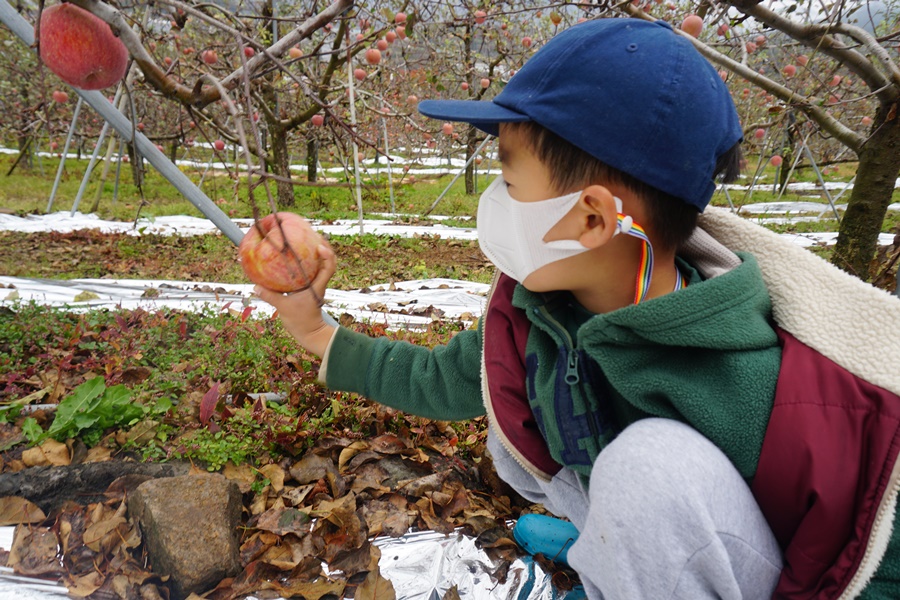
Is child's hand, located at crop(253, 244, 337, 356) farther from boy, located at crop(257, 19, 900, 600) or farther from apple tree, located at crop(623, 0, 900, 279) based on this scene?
apple tree, located at crop(623, 0, 900, 279)

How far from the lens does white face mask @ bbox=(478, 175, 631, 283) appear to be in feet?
3.85

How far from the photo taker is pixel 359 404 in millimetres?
2246

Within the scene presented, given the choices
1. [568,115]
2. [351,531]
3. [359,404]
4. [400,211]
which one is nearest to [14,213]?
[400,211]

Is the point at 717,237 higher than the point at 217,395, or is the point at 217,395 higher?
the point at 717,237

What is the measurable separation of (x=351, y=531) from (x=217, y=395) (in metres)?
0.75

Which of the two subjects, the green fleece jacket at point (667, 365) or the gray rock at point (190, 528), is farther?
the gray rock at point (190, 528)

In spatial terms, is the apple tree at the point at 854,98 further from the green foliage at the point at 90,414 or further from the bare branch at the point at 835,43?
the green foliage at the point at 90,414

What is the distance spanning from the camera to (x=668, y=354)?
1.11 meters

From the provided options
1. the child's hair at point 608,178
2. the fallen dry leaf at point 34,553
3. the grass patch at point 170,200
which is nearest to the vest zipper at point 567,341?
the child's hair at point 608,178

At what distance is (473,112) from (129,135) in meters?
0.81

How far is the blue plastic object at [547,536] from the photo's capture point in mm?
1634

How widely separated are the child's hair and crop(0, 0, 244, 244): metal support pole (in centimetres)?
89

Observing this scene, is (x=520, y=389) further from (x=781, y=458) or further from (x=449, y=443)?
(x=449, y=443)

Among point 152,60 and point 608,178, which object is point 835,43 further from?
point 152,60
